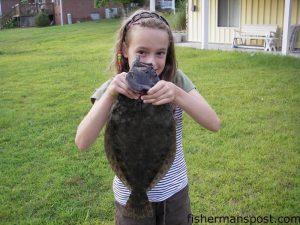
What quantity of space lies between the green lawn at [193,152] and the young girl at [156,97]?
594mm

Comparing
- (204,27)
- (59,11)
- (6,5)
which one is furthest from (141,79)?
(6,5)

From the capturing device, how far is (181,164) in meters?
2.88

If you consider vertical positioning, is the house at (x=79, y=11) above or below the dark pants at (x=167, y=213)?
above

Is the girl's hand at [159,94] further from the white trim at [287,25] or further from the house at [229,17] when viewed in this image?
the house at [229,17]

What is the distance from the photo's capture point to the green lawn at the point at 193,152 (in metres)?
4.87

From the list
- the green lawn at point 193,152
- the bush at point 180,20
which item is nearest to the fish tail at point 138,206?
the green lawn at point 193,152

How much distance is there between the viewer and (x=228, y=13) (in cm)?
1864

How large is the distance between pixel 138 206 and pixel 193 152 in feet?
12.8

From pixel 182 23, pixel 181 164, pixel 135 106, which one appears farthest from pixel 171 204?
pixel 182 23

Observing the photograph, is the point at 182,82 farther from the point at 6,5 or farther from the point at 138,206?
the point at 6,5

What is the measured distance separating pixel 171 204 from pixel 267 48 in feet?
46.1

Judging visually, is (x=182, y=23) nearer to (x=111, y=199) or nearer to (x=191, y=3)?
(x=191, y=3)

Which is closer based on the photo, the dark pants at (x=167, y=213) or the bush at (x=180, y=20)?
the dark pants at (x=167, y=213)

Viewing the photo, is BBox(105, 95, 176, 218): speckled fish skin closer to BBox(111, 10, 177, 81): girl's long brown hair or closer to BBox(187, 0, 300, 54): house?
BBox(111, 10, 177, 81): girl's long brown hair
